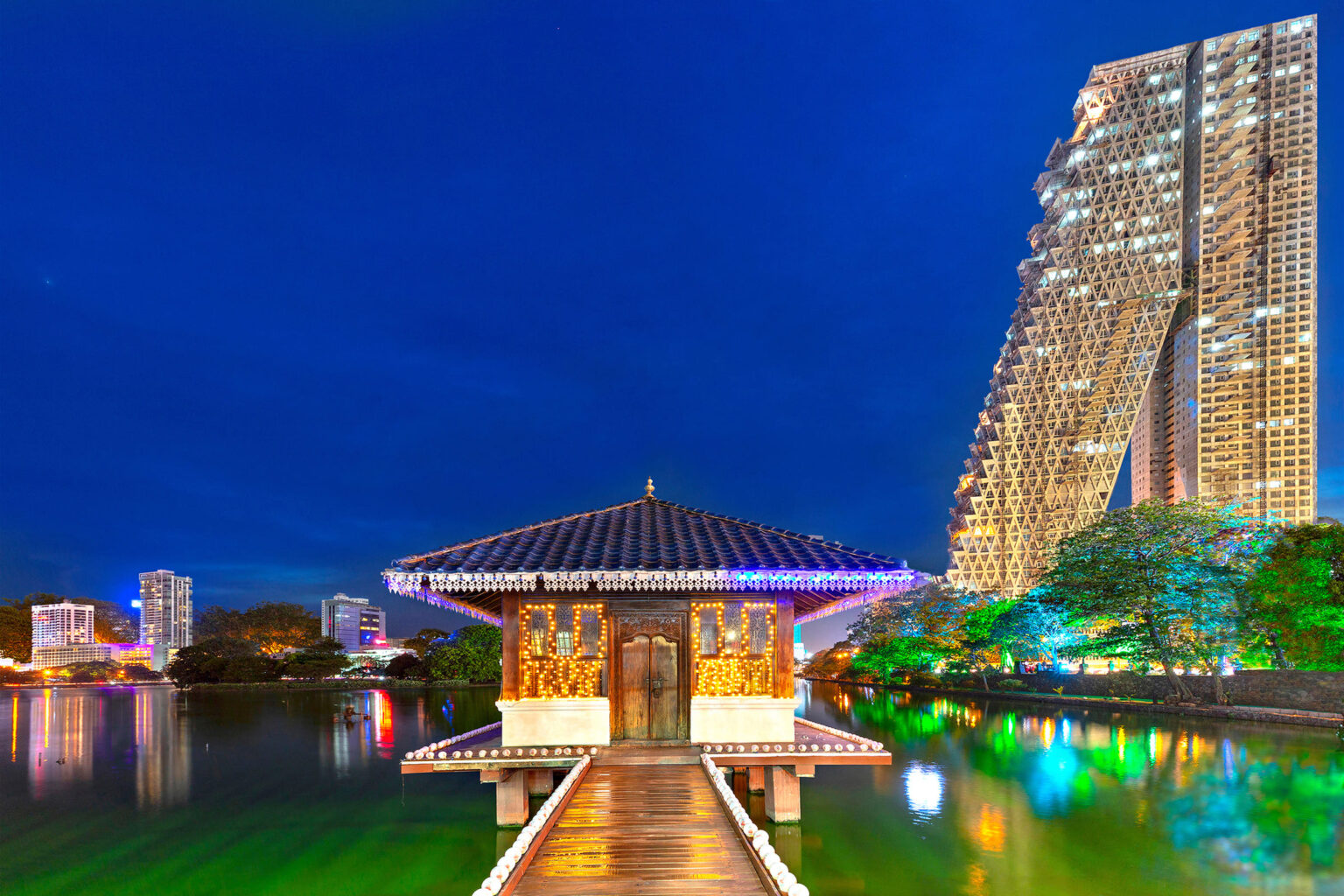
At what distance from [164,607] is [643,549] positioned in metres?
170

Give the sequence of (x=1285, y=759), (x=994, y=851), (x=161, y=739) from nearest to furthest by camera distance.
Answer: (x=994, y=851)
(x=1285, y=759)
(x=161, y=739)

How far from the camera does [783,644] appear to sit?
1191 cm

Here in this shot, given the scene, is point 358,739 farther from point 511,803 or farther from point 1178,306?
point 1178,306

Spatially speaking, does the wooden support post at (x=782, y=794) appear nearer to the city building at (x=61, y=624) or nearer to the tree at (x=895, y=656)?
the tree at (x=895, y=656)

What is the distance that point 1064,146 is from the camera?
75.7 meters

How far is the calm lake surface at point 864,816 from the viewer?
1130cm

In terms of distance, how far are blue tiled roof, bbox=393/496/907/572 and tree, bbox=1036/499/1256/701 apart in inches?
859

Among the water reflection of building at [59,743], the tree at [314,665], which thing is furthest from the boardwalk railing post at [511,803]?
the tree at [314,665]

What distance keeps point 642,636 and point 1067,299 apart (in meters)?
71.1

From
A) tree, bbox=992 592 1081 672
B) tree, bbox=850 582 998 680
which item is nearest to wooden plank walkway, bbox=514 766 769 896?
tree, bbox=992 592 1081 672

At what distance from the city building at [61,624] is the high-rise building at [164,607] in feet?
112

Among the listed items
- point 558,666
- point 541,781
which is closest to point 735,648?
point 558,666

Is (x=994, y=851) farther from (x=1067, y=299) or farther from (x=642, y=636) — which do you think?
(x=1067, y=299)

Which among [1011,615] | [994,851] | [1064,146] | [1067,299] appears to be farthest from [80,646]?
[1064,146]
